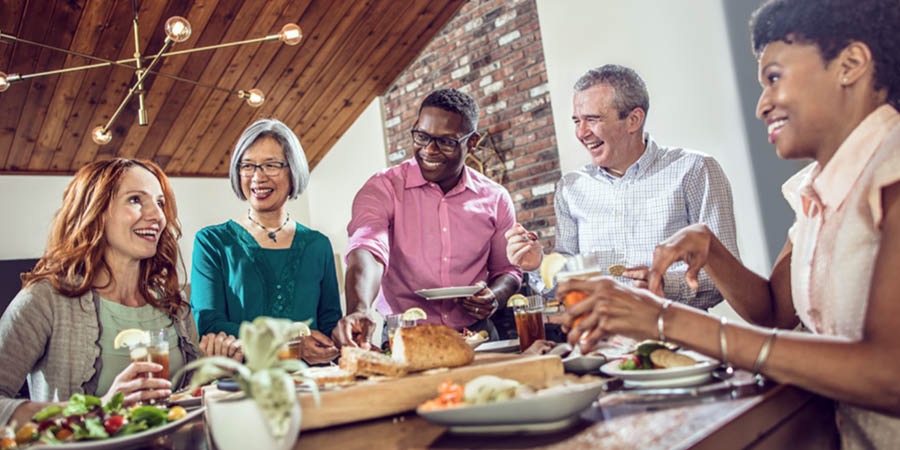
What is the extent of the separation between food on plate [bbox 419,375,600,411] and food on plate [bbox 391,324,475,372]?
19 centimetres

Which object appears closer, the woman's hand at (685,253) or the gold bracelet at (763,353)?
the gold bracelet at (763,353)

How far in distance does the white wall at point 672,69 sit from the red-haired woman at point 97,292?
10.3ft

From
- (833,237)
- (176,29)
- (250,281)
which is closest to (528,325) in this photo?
(833,237)

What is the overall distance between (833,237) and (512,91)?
4.41 metres

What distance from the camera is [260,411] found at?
0.89 metres

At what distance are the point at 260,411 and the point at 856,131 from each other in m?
1.07

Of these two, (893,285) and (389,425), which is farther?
(389,425)

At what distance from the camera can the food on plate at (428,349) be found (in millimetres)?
1256

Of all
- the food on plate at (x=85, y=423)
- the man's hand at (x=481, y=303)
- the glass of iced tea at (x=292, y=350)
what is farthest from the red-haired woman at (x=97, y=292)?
the man's hand at (x=481, y=303)

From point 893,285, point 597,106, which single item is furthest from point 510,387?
point 597,106

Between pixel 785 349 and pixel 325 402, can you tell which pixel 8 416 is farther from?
pixel 785 349

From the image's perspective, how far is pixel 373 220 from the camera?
269cm

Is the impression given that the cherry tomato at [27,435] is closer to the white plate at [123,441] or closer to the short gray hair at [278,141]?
the white plate at [123,441]

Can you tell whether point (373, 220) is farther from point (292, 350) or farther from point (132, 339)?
point (132, 339)
